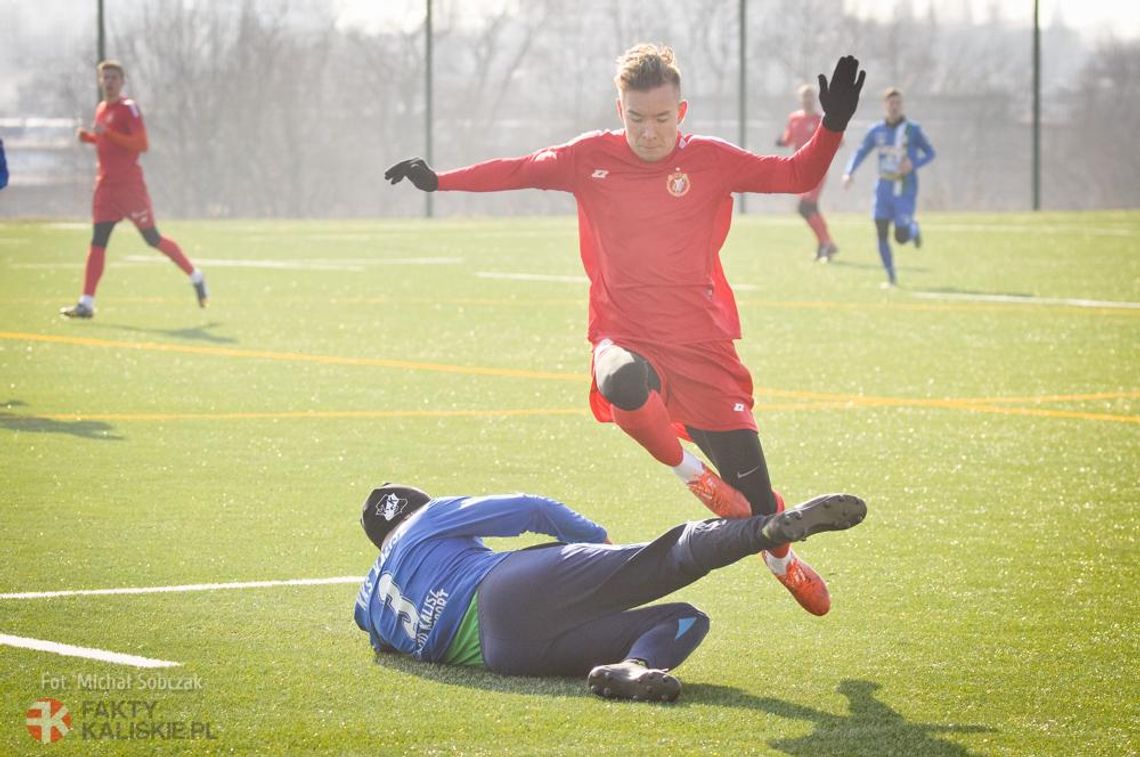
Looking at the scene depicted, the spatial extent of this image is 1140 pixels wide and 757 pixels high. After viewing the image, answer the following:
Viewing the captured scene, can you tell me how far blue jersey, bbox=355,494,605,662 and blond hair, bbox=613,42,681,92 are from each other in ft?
4.88

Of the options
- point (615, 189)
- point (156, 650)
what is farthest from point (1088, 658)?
point (156, 650)

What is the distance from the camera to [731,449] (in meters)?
6.90

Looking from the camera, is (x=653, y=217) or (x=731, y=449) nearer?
(x=731, y=449)

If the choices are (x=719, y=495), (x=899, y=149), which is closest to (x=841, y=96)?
(x=719, y=495)

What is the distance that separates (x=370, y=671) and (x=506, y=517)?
2.33 feet

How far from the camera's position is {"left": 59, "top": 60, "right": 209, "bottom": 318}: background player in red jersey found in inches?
706

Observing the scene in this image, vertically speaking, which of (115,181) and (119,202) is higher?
(115,181)

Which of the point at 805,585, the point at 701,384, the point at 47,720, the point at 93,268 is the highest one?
the point at 93,268

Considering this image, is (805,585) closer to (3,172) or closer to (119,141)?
(3,172)

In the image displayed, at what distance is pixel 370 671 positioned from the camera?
600 cm

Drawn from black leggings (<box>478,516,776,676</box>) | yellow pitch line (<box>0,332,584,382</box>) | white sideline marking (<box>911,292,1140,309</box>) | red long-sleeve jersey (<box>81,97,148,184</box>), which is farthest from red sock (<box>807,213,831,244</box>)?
black leggings (<box>478,516,776,676</box>)

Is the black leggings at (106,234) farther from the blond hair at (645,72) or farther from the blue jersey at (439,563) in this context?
the blue jersey at (439,563)

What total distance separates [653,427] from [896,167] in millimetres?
16769

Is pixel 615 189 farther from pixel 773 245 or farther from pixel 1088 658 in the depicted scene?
pixel 773 245
